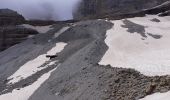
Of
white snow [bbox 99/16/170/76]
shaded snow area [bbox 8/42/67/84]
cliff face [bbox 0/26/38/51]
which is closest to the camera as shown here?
white snow [bbox 99/16/170/76]

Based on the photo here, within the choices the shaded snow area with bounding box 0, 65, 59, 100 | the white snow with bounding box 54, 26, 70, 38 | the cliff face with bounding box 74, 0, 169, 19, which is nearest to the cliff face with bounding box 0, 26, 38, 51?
the white snow with bounding box 54, 26, 70, 38

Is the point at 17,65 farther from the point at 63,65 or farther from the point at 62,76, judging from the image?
the point at 62,76

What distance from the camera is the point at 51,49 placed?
31406mm

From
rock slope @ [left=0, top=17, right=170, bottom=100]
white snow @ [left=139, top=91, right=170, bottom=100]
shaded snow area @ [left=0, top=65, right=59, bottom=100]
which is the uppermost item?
white snow @ [left=139, top=91, right=170, bottom=100]

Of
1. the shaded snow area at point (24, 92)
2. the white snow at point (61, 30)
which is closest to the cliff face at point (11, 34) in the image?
the white snow at point (61, 30)

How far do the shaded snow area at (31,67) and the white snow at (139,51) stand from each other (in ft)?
13.9

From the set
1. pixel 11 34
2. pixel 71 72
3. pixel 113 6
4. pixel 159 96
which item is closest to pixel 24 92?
pixel 71 72

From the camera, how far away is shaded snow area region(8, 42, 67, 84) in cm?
2652

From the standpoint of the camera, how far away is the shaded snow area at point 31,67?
26.5m

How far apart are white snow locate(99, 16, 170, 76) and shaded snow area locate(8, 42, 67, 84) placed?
425cm

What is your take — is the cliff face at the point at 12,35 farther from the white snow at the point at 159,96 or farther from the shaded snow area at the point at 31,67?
the white snow at the point at 159,96

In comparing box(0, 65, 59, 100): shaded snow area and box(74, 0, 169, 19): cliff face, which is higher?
box(74, 0, 169, 19): cliff face

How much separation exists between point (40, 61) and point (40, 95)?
27.3 ft

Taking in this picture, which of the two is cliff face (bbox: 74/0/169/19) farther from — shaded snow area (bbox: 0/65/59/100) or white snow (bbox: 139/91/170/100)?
white snow (bbox: 139/91/170/100)
